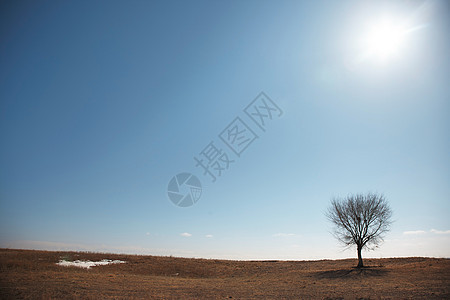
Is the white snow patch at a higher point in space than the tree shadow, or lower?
lower

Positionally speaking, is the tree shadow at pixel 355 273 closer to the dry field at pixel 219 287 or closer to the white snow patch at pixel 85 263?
the dry field at pixel 219 287

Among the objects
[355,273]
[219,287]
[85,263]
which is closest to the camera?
[219,287]

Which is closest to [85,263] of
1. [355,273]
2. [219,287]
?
[219,287]

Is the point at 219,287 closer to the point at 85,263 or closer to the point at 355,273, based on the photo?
the point at 355,273

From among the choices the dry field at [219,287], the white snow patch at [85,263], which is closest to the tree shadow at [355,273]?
the dry field at [219,287]

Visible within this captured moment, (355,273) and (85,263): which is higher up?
(355,273)

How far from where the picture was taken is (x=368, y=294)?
49.0 ft

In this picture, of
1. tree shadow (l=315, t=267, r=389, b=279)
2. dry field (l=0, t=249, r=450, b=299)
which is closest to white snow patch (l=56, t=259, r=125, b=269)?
dry field (l=0, t=249, r=450, b=299)

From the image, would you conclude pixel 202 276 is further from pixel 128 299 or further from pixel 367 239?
pixel 367 239

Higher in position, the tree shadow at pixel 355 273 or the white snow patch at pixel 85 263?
the tree shadow at pixel 355 273

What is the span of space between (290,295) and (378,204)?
22.0 m

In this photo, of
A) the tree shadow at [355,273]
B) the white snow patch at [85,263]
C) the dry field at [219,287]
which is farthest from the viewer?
the white snow patch at [85,263]

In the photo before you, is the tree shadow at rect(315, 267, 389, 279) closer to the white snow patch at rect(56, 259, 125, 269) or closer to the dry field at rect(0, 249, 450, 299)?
the dry field at rect(0, 249, 450, 299)

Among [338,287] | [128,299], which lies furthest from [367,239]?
[128,299]
